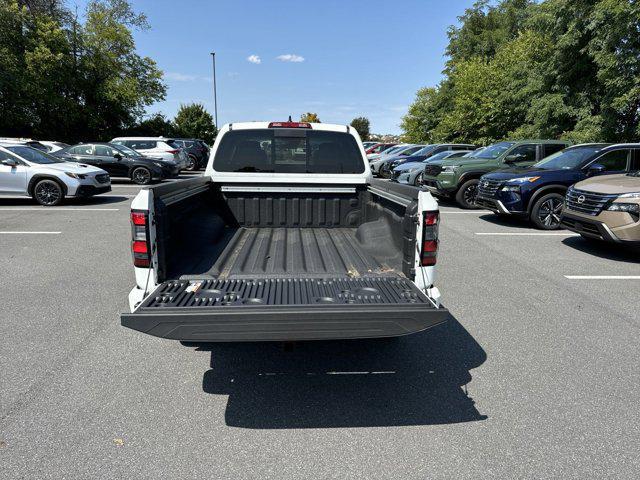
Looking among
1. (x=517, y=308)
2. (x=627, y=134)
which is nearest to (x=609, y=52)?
(x=627, y=134)

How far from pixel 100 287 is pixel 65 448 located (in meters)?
3.06

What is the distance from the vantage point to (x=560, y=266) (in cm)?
650

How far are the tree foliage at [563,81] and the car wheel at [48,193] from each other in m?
17.4

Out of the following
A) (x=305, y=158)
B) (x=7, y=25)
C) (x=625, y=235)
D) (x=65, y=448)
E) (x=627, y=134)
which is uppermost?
(x=7, y=25)

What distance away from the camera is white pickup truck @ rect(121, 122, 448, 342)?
2.46m

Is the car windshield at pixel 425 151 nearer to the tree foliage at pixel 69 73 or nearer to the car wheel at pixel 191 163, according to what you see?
the car wheel at pixel 191 163

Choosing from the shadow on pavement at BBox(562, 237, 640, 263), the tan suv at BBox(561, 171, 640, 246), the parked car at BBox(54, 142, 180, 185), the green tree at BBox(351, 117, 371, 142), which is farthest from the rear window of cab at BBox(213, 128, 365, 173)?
the green tree at BBox(351, 117, 371, 142)

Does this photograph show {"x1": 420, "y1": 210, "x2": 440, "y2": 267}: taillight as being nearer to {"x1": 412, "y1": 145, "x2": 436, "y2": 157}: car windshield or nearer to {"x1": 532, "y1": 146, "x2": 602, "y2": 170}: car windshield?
{"x1": 532, "y1": 146, "x2": 602, "y2": 170}: car windshield

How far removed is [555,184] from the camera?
9047 millimetres

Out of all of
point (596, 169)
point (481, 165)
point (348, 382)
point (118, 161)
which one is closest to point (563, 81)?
point (481, 165)

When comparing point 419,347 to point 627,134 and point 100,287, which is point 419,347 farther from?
point 627,134

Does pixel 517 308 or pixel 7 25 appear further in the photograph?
pixel 7 25

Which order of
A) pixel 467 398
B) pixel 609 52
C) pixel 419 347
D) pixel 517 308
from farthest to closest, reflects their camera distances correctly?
pixel 609 52 → pixel 517 308 → pixel 419 347 → pixel 467 398

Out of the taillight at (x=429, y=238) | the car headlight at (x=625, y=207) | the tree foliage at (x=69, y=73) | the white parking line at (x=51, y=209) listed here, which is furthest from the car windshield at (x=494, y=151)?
the tree foliage at (x=69, y=73)
